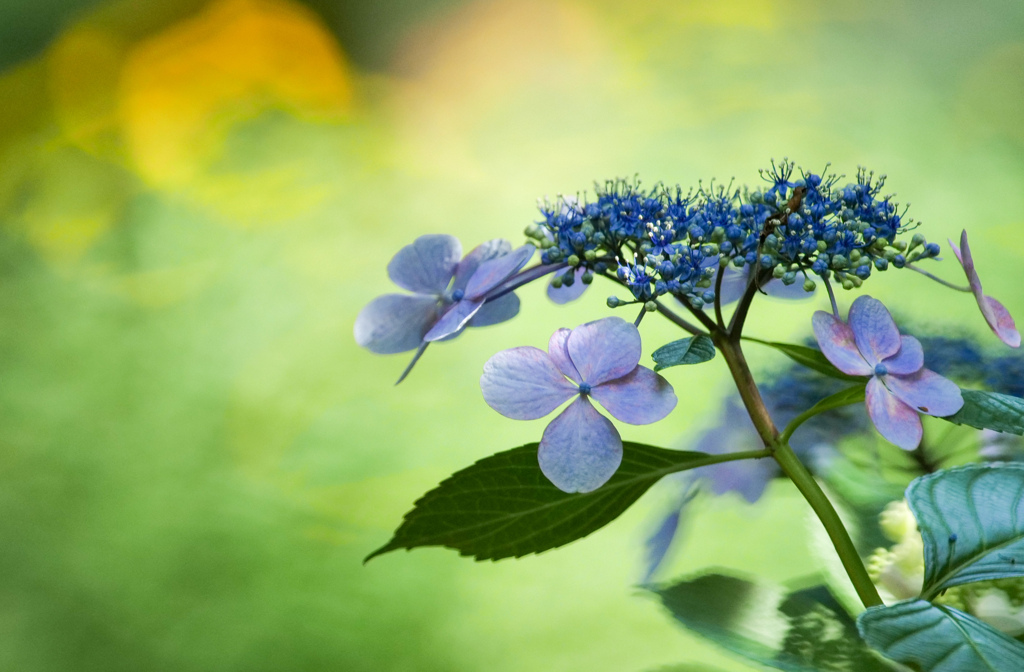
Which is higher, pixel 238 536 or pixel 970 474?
pixel 238 536

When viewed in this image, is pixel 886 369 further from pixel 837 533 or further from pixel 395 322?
pixel 395 322

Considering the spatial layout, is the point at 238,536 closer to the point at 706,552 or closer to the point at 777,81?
the point at 706,552

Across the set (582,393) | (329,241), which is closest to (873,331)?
(582,393)

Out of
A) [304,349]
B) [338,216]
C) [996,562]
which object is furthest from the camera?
[338,216]

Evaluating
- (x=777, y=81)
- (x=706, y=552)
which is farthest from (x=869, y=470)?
(x=777, y=81)

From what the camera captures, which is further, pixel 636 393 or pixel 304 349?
pixel 304 349

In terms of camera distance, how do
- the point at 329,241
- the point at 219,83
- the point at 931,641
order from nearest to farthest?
the point at 931,641 < the point at 329,241 < the point at 219,83

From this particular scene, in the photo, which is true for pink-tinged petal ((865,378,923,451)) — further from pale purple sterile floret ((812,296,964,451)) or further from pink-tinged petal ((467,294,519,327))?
pink-tinged petal ((467,294,519,327))

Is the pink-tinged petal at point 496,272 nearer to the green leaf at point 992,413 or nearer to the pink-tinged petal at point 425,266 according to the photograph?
the pink-tinged petal at point 425,266
